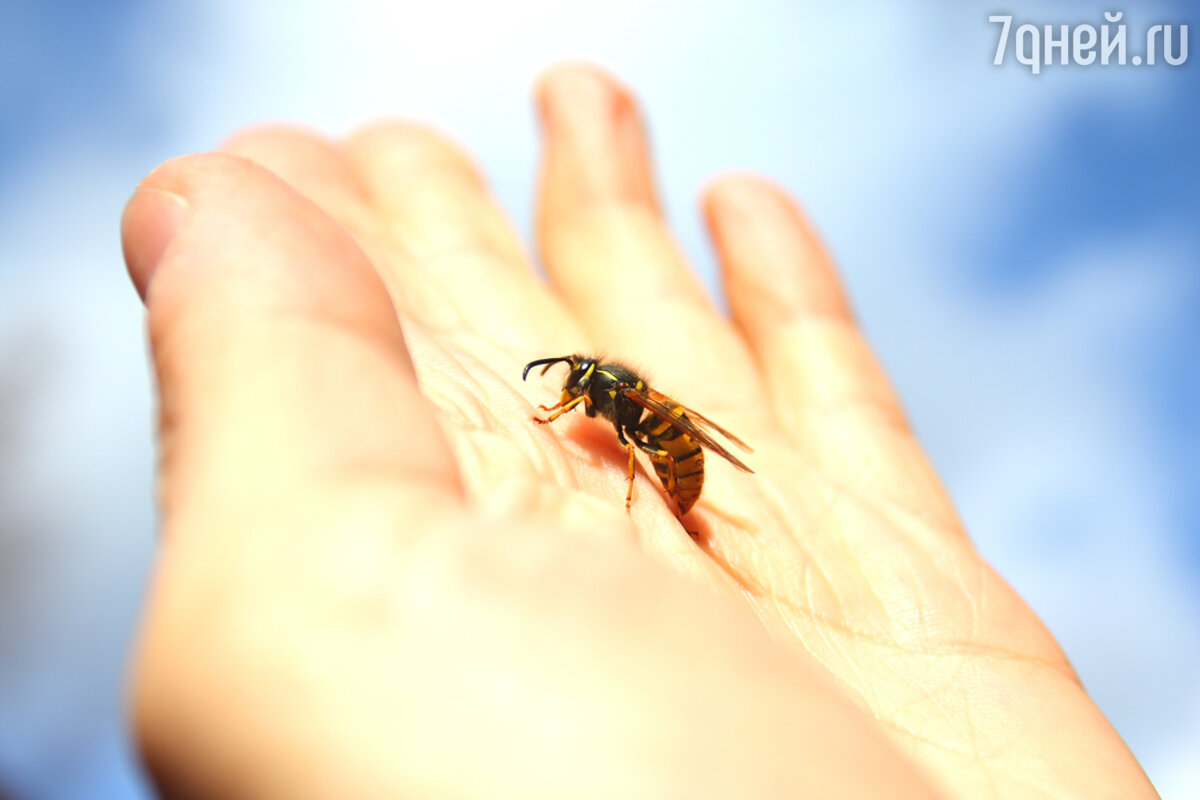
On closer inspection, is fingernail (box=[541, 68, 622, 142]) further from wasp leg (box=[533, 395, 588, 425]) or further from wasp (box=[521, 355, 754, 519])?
wasp leg (box=[533, 395, 588, 425])

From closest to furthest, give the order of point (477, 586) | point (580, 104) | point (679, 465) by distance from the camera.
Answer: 1. point (477, 586)
2. point (679, 465)
3. point (580, 104)

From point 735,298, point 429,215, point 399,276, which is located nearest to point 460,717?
point 399,276

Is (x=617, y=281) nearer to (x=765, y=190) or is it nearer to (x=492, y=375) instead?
(x=765, y=190)

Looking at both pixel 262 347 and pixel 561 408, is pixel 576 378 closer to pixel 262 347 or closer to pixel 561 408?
pixel 561 408

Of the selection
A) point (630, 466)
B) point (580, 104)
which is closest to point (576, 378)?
point (630, 466)

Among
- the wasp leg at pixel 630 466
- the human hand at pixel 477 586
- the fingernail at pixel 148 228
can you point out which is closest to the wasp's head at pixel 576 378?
the human hand at pixel 477 586

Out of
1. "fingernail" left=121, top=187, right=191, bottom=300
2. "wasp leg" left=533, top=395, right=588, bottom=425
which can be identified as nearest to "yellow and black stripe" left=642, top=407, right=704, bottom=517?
"wasp leg" left=533, top=395, right=588, bottom=425
